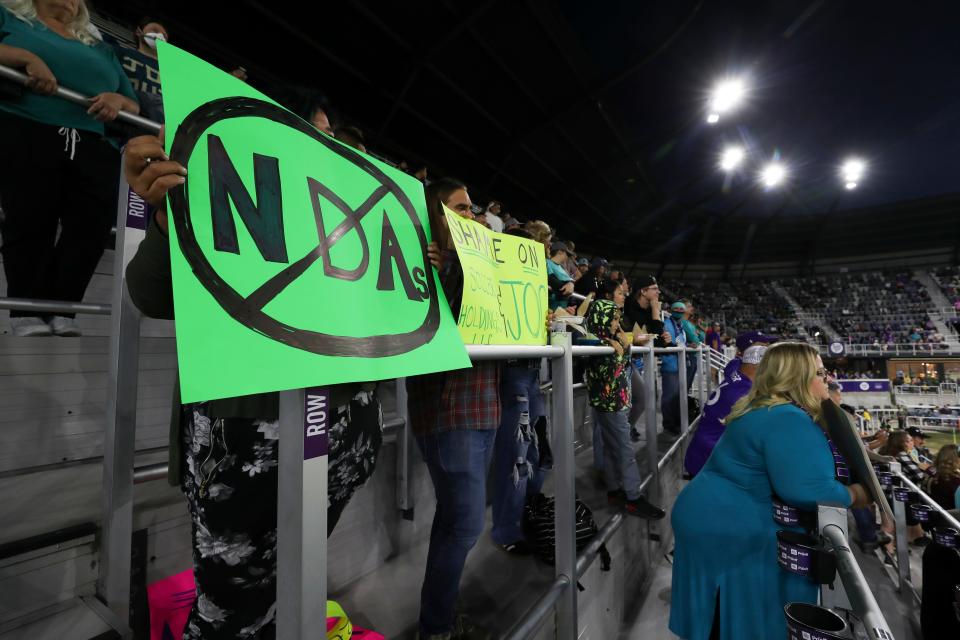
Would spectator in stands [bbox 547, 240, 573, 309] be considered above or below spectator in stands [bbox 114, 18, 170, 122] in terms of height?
below

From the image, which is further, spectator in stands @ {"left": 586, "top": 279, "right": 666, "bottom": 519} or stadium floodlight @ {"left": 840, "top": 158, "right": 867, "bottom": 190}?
stadium floodlight @ {"left": 840, "top": 158, "right": 867, "bottom": 190}

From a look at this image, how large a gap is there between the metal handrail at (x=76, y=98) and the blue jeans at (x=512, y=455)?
1591 mm

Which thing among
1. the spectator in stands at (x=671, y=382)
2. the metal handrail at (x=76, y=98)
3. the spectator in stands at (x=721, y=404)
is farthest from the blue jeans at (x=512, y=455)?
the spectator in stands at (x=671, y=382)

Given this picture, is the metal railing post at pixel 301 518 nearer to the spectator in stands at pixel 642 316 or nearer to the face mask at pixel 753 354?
the face mask at pixel 753 354

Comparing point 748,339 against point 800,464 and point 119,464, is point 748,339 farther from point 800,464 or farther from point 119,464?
point 119,464

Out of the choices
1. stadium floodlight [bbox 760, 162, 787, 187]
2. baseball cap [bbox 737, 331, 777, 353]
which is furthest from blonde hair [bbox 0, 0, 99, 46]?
stadium floodlight [bbox 760, 162, 787, 187]

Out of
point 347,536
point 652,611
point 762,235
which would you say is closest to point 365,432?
point 347,536

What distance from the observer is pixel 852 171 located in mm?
21328

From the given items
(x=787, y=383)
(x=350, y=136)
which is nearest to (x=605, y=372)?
(x=787, y=383)

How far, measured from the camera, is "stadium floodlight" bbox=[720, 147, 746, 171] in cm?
1758

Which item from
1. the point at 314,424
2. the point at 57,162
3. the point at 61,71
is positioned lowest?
the point at 314,424

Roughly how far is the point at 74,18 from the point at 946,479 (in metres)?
8.20

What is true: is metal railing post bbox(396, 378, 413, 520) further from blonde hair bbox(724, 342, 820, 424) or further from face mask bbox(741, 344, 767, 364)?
face mask bbox(741, 344, 767, 364)

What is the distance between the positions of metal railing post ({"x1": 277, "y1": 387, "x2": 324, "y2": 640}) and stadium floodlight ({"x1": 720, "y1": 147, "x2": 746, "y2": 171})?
21420mm
